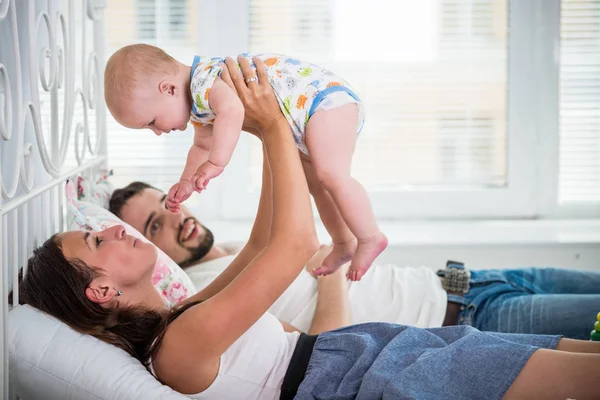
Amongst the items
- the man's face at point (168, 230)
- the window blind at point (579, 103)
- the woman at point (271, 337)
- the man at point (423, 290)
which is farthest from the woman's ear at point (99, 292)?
the window blind at point (579, 103)

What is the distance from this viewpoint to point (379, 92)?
295 cm

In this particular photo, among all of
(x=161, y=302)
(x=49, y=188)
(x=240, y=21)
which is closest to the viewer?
(x=161, y=302)

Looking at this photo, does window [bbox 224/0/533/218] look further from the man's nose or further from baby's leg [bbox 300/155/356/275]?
the man's nose

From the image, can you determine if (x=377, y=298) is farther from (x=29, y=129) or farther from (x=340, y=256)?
(x=29, y=129)

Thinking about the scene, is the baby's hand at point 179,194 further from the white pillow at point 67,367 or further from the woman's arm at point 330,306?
the woman's arm at point 330,306

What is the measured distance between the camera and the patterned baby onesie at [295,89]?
149 cm

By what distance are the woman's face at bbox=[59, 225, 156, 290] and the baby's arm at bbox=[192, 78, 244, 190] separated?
0.24 metres

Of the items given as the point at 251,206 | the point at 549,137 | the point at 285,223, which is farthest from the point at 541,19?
the point at 285,223

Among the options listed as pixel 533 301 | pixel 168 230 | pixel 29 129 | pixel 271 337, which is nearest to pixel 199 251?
pixel 168 230

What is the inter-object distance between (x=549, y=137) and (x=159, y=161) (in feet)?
5.25

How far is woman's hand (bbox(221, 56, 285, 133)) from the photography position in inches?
57.8

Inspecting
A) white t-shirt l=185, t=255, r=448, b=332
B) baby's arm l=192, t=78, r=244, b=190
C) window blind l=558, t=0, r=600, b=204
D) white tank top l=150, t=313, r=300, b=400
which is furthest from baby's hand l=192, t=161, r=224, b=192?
window blind l=558, t=0, r=600, b=204

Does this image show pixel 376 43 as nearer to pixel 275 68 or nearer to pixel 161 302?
pixel 275 68

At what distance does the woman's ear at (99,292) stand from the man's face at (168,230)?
73 centimetres
